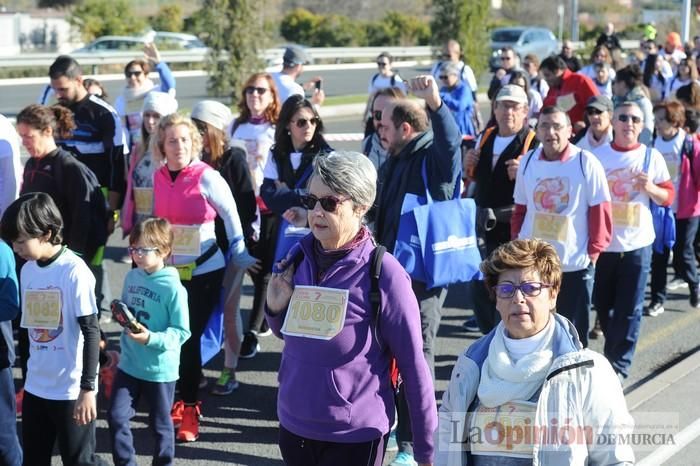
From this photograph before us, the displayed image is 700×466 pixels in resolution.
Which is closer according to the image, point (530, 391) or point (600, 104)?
point (530, 391)

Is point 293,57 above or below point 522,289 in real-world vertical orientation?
above

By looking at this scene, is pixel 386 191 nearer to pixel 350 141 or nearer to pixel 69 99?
pixel 69 99

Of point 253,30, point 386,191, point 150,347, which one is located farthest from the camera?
point 253,30

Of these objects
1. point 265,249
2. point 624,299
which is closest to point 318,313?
point 624,299

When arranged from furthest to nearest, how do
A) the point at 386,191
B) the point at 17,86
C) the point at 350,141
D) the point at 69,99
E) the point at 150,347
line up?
the point at 17,86 < the point at 350,141 < the point at 69,99 < the point at 386,191 < the point at 150,347

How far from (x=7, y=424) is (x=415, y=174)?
2465mm

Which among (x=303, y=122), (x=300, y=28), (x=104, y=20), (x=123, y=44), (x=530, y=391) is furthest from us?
(x=300, y=28)

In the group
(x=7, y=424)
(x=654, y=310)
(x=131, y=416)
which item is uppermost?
(x=7, y=424)

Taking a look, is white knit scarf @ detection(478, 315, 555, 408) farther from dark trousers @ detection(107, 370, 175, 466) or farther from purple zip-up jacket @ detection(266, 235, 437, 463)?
dark trousers @ detection(107, 370, 175, 466)

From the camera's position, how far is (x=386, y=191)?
578 centimetres

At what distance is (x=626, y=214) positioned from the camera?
Result: 7000mm

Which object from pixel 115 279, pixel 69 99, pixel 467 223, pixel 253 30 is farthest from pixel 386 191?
pixel 253 30

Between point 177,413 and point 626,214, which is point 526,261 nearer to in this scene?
point 177,413

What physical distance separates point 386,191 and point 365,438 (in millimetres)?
2238
